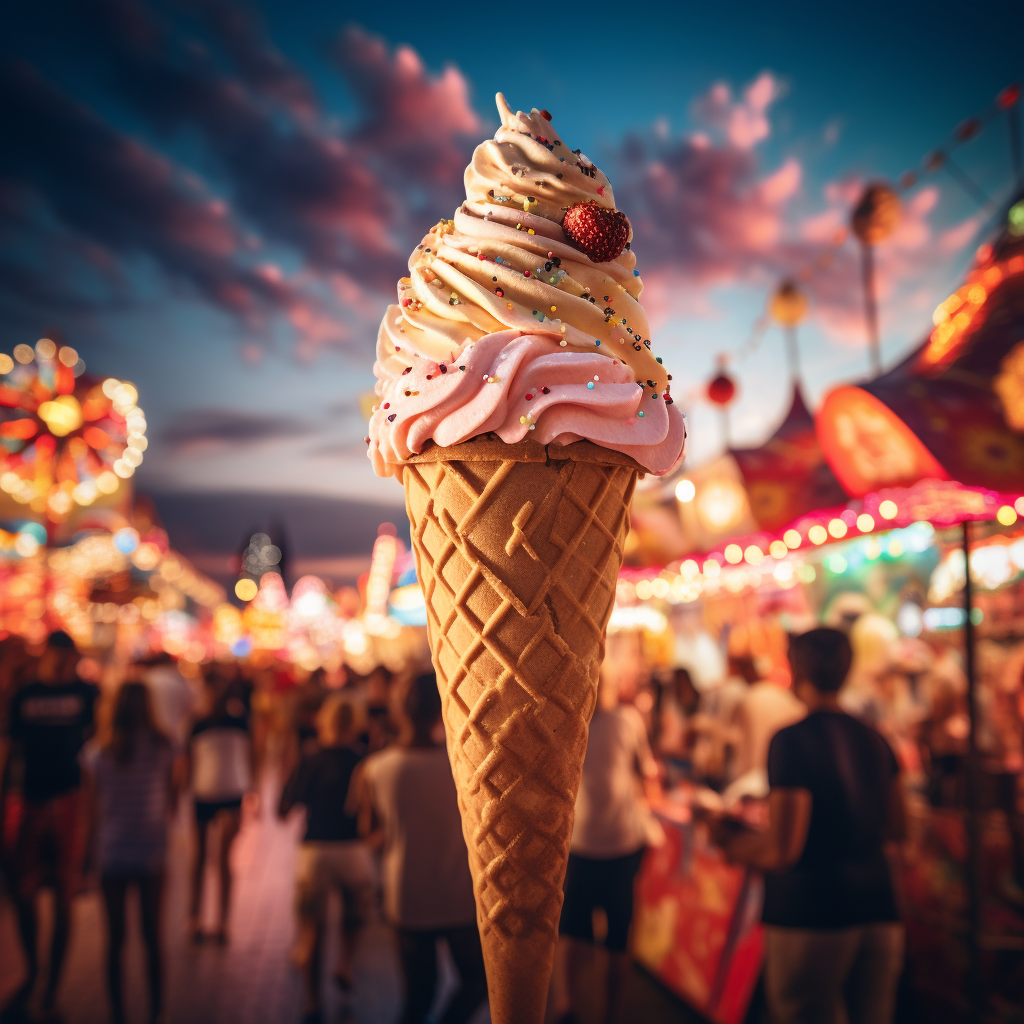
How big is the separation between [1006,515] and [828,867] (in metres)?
2.43

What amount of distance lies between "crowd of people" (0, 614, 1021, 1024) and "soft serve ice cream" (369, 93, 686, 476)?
2.36 meters

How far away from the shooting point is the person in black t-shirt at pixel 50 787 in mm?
4797

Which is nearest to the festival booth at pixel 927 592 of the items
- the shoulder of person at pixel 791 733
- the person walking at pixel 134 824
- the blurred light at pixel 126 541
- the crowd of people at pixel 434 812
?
the crowd of people at pixel 434 812

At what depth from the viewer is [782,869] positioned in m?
3.04

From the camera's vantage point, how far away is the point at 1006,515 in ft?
13.7

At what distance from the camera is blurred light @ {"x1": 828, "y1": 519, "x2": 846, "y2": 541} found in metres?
5.61

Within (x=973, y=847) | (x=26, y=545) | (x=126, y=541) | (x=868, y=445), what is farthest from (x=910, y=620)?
(x=126, y=541)

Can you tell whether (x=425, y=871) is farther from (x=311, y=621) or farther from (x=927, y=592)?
(x=311, y=621)

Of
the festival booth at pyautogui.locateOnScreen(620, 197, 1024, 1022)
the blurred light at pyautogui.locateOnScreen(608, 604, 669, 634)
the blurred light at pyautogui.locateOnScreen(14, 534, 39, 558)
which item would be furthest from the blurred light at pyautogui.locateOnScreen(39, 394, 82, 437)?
the festival booth at pyautogui.locateOnScreen(620, 197, 1024, 1022)

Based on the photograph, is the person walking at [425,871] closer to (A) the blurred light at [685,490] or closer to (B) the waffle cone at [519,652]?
(B) the waffle cone at [519,652]

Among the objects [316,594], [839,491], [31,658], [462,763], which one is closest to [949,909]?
[839,491]

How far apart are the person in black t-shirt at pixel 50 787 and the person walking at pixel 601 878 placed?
342 centimetres

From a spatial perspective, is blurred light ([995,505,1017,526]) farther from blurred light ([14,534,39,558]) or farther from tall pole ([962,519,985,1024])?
blurred light ([14,534,39,558])

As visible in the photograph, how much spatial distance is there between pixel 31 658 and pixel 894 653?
28.7 feet
